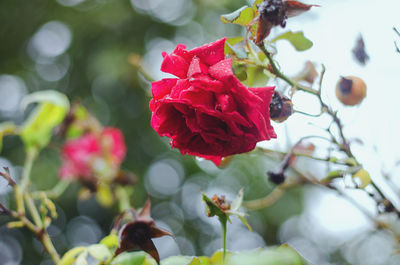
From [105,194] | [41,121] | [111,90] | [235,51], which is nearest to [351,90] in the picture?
[235,51]

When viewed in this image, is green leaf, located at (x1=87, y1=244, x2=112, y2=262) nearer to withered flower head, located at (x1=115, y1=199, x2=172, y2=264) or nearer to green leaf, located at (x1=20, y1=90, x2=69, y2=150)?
withered flower head, located at (x1=115, y1=199, x2=172, y2=264)

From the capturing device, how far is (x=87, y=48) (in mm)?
2391

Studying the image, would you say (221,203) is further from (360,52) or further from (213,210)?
(360,52)

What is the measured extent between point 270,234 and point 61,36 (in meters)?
2.01

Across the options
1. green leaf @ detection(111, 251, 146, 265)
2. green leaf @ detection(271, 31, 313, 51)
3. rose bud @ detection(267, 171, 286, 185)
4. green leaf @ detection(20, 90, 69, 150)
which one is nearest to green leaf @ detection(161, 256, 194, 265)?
green leaf @ detection(111, 251, 146, 265)

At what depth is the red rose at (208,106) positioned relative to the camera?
317 mm

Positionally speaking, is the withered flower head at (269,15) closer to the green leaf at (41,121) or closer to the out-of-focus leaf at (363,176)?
the out-of-focus leaf at (363,176)

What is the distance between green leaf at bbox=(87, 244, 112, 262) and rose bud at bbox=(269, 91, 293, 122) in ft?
0.76

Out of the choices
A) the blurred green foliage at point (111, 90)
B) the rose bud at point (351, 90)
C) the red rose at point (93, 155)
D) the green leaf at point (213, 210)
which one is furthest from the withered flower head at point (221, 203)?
the blurred green foliage at point (111, 90)

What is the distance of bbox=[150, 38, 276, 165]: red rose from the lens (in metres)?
0.32

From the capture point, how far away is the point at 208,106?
0.32 m

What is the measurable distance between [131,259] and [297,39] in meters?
0.31

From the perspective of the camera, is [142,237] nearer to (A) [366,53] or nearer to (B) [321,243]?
(A) [366,53]

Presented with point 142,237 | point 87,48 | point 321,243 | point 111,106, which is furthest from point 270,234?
point 142,237
